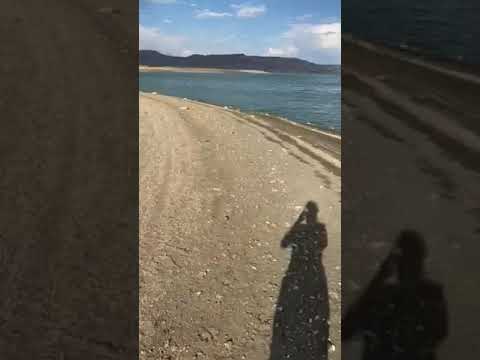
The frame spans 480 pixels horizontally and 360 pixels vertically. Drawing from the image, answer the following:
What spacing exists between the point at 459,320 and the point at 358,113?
19.0 feet

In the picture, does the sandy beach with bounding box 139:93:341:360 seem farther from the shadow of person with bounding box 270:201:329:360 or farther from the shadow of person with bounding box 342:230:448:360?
the shadow of person with bounding box 342:230:448:360

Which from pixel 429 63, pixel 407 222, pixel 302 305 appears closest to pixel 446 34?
pixel 429 63

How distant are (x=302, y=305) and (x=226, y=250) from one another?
5.41 ft

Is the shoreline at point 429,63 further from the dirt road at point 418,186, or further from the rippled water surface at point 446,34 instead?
the dirt road at point 418,186

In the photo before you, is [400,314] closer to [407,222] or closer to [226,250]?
[407,222]

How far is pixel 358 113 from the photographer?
8461 mm
